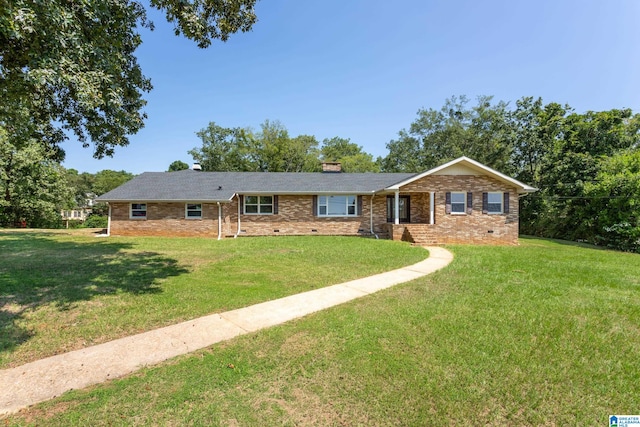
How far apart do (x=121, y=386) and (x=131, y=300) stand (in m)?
3.09

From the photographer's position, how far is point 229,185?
18859 mm

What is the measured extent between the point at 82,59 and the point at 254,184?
1383 cm

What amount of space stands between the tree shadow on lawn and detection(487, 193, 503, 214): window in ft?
49.9

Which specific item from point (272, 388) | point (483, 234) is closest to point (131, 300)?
point (272, 388)

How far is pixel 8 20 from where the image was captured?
160 inches

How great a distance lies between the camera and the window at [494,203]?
637 inches

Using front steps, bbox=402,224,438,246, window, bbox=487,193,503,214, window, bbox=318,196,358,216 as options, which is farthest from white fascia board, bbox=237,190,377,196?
window, bbox=487,193,503,214

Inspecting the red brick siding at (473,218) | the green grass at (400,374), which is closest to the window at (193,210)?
the red brick siding at (473,218)

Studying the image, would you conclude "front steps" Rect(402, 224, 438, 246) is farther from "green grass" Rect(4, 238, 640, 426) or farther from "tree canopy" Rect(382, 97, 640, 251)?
"tree canopy" Rect(382, 97, 640, 251)

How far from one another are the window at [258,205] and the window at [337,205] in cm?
303

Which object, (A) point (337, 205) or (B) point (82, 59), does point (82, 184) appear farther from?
(B) point (82, 59)

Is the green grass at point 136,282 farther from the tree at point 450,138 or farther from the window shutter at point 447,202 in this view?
the tree at point 450,138

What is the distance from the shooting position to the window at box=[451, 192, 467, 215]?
1623 centimetres

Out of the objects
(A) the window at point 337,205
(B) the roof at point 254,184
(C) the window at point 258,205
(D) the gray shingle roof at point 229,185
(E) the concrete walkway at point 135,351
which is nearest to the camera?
(E) the concrete walkway at point 135,351
